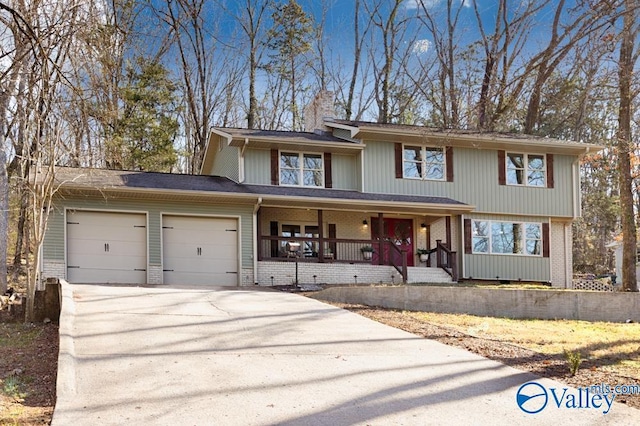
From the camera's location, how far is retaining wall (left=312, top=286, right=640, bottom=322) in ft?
41.9

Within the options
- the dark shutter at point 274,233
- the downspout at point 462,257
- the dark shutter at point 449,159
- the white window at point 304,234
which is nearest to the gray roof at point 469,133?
the dark shutter at point 449,159

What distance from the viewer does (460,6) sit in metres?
31.5

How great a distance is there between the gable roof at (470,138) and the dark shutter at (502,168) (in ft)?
1.01

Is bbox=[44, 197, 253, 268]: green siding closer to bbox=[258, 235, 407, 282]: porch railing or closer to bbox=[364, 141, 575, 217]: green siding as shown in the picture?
bbox=[258, 235, 407, 282]: porch railing

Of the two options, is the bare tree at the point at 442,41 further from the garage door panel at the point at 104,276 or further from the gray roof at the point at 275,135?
the garage door panel at the point at 104,276

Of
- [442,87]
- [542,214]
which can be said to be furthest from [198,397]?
[442,87]

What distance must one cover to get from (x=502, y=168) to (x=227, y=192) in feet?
32.1

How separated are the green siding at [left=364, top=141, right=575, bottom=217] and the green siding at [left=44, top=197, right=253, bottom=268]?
16.5 feet

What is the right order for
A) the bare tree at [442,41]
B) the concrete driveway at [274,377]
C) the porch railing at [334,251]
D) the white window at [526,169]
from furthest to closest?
the bare tree at [442,41] → the white window at [526,169] → the porch railing at [334,251] → the concrete driveway at [274,377]

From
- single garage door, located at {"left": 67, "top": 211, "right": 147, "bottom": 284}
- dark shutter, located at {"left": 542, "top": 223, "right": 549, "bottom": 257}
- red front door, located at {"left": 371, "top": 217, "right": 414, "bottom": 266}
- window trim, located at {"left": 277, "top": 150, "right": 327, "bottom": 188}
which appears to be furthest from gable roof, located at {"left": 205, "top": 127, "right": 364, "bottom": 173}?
dark shutter, located at {"left": 542, "top": 223, "right": 549, "bottom": 257}

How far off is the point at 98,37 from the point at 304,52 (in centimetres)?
2323

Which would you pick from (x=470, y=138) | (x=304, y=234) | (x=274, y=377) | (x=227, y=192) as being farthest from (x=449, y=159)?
(x=274, y=377)

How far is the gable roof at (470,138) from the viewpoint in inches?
781

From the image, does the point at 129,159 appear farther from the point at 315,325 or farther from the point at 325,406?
the point at 325,406
